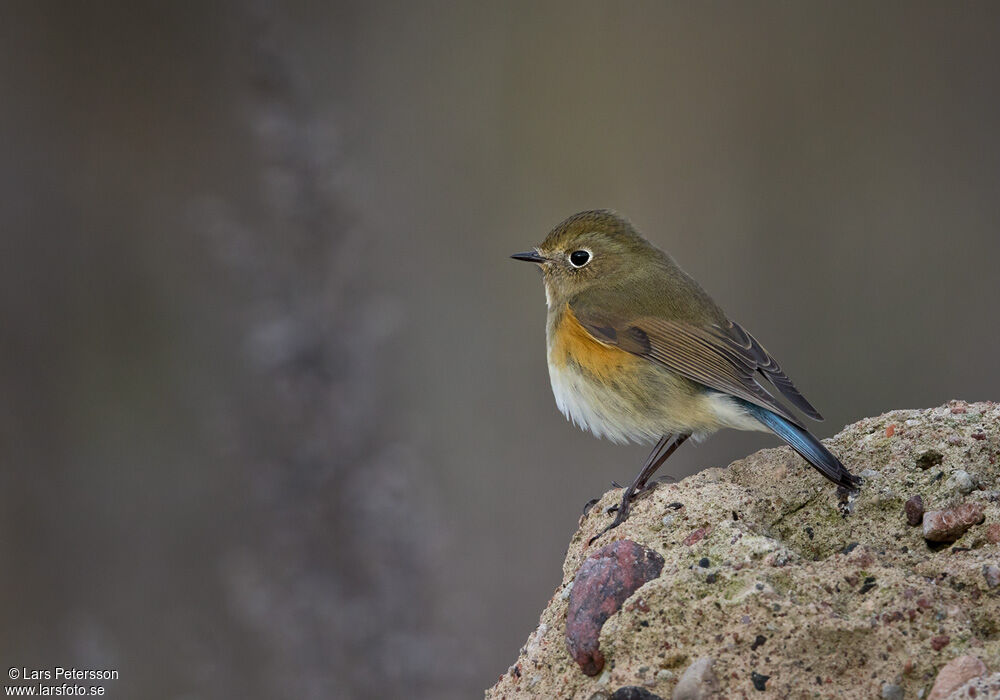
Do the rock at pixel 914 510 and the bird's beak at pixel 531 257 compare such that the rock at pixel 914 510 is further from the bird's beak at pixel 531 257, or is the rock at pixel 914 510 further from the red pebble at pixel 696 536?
the bird's beak at pixel 531 257

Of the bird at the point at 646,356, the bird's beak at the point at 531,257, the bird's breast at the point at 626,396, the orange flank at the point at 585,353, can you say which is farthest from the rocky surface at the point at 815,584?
the bird's beak at the point at 531,257

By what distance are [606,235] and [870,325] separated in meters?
3.20

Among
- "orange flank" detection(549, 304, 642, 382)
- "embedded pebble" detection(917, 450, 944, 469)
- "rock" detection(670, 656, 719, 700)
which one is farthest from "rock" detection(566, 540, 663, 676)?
"orange flank" detection(549, 304, 642, 382)

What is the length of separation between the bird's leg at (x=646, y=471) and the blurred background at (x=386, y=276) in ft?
3.66

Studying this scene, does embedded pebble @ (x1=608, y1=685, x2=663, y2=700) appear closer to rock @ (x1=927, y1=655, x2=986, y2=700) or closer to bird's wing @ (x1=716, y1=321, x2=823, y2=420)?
rock @ (x1=927, y1=655, x2=986, y2=700)

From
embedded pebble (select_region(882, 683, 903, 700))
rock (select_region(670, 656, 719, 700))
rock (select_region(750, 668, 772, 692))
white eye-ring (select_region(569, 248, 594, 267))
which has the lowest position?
embedded pebble (select_region(882, 683, 903, 700))

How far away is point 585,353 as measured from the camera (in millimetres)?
4645

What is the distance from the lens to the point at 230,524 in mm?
5219

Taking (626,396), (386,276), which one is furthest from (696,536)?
(386,276)

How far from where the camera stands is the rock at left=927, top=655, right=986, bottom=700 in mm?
2297

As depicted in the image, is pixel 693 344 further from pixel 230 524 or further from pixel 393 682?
pixel 230 524

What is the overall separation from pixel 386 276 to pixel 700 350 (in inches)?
150

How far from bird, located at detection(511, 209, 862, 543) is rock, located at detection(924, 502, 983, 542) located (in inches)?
39.3

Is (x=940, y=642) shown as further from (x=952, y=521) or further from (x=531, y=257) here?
(x=531, y=257)
